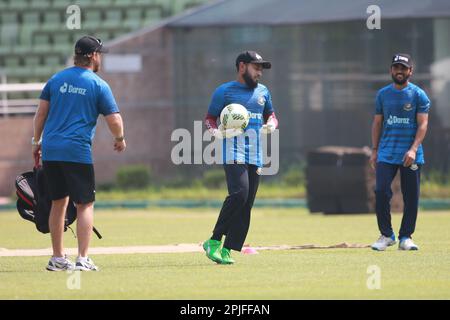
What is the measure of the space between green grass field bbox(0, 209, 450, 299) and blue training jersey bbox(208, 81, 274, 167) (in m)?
1.09

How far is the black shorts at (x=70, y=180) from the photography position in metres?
11.8

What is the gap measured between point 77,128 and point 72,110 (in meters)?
0.18

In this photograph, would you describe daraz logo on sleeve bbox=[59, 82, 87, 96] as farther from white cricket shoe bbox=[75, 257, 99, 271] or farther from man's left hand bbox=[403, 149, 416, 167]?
man's left hand bbox=[403, 149, 416, 167]

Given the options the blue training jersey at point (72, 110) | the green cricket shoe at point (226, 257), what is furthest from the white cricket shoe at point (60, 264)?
the green cricket shoe at point (226, 257)

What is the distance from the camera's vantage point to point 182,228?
1919cm

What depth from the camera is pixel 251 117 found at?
41.4 ft

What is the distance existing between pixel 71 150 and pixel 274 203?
13483 millimetres

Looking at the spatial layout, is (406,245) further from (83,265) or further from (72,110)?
(72,110)

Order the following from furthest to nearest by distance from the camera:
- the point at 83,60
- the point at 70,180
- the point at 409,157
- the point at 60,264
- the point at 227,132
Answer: the point at 409,157 → the point at 227,132 → the point at 60,264 → the point at 83,60 → the point at 70,180

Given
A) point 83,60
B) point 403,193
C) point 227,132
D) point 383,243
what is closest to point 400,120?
point 403,193

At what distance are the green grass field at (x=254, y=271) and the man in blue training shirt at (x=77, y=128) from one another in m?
0.71

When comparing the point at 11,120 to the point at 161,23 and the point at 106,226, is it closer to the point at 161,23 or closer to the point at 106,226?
the point at 161,23

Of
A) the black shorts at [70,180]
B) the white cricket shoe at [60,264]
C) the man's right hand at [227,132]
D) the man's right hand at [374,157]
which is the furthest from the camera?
the man's right hand at [374,157]

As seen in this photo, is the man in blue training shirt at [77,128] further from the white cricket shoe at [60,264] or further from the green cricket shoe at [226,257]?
the green cricket shoe at [226,257]
